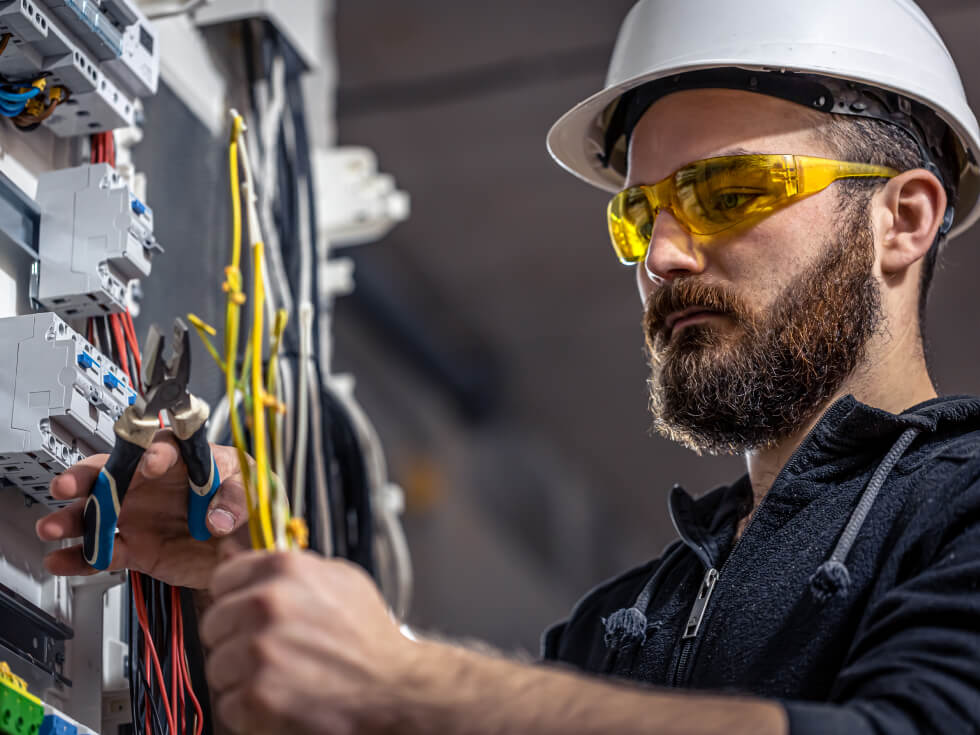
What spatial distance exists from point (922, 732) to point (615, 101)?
3.73 feet

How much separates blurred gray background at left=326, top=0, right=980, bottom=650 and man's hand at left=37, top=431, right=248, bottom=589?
3.03m

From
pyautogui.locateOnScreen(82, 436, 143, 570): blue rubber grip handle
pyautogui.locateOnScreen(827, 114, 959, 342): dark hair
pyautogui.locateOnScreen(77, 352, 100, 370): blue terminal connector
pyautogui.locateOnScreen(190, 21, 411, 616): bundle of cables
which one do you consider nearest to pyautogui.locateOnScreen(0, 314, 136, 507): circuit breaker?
pyautogui.locateOnScreen(77, 352, 100, 370): blue terminal connector

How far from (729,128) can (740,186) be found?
103 mm

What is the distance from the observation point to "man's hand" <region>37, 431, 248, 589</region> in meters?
1.25

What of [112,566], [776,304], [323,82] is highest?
[323,82]

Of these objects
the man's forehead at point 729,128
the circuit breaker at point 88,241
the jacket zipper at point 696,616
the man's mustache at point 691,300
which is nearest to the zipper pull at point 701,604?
the jacket zipper at point 696,616

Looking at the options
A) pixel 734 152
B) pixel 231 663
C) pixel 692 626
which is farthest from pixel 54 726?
pixel 734 152

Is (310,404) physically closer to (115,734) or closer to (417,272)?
(115,734)

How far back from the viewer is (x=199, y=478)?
4.15ft

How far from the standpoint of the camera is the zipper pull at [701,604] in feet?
4.39

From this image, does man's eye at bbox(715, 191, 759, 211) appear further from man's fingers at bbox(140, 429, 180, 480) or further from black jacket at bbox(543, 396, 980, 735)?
Result: man's fingers at bbox(140, 429, 180, 480)

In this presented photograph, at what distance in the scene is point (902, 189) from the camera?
1.61 metres

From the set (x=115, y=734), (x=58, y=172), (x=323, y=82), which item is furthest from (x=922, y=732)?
(x=323, y=82)

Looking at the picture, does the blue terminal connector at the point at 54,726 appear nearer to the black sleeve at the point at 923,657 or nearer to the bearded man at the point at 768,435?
the bearded man at the point at 768,435
